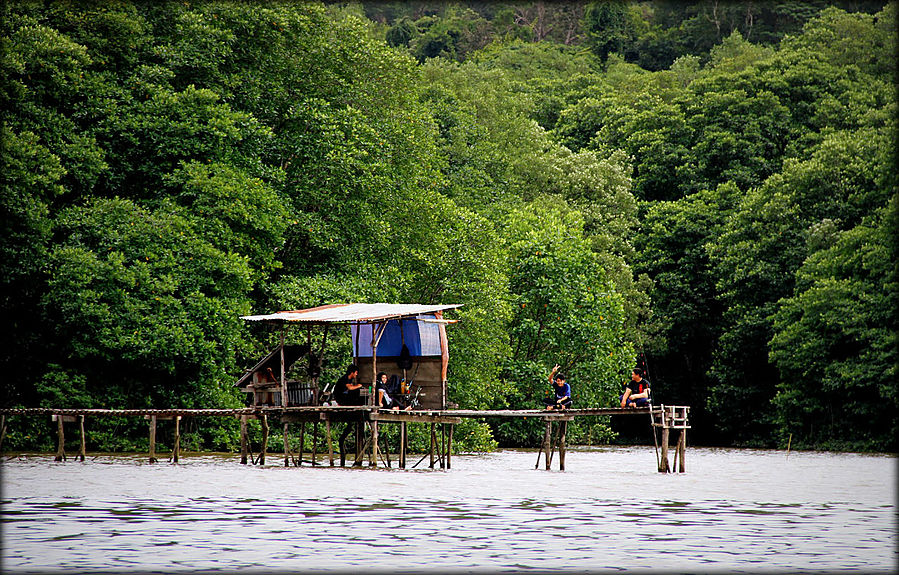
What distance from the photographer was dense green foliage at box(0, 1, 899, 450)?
34812 millimetres

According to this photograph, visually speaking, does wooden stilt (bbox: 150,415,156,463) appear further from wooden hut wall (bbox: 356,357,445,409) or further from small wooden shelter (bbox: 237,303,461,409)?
wooden hut wall (bbox: 356,357,445,409)

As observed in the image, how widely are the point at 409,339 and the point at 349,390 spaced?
2512mm

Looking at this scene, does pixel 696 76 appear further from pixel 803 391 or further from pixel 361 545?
pixel 361 545

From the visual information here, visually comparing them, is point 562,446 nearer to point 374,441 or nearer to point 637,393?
point 637,393

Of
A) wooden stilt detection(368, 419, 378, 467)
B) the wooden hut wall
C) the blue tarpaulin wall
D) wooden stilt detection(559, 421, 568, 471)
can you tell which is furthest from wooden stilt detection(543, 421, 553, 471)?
wooden stilt detection(368, 419, 378, 467)

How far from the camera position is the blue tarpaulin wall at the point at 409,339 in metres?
31.8

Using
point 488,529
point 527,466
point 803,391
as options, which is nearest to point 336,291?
point 527,466

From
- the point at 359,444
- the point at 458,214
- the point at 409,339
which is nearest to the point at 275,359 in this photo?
the point at 359,444

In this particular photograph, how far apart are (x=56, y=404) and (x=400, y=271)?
538 inches

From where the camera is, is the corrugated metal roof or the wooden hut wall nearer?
the corrugated metal roof

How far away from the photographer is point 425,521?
55.6 feet

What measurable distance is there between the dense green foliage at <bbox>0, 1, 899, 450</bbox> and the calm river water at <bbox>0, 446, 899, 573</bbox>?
706 centimetres

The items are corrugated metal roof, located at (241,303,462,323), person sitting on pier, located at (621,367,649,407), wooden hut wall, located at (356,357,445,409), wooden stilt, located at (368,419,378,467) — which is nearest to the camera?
corrugated metal roof, located at (241,303,462,323)

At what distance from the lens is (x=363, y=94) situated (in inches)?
1754
